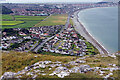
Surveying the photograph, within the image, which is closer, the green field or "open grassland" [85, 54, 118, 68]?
"open grassland" [85, 54, 118, 68]

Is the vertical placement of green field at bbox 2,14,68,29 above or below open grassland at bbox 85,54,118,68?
above

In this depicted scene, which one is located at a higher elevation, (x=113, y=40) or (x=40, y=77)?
(x=113, y=40)

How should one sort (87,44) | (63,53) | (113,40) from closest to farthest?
(63,53) < (87,44) < (113,40)

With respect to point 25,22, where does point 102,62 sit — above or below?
below

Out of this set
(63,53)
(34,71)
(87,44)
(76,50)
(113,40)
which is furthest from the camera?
(113,40)

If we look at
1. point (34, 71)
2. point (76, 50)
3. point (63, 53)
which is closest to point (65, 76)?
point (34, 71)

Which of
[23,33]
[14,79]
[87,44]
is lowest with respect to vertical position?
[14,79]

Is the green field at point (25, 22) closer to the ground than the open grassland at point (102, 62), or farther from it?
farther from it

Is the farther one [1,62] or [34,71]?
[1,62]

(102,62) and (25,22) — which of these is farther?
(25,22)

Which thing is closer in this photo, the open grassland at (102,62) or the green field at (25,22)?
the open grassland at (102,62)

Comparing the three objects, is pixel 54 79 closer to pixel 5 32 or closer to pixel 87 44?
pixel 87 44
